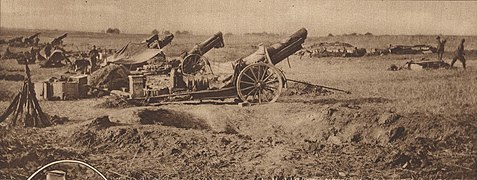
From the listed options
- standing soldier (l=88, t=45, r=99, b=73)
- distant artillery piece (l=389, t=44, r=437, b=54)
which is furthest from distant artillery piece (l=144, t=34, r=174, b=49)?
distant artillery piece (l=389, t=44, r=437, b=54)

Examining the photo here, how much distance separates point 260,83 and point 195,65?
60cm

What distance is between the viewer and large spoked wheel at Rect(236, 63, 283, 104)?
4.66 meters

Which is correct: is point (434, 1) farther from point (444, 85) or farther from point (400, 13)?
point (444, 85)

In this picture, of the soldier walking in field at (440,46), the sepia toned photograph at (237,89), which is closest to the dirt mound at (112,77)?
the sepia toned photograph at (237,89)

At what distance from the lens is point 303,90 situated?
4.61 meters

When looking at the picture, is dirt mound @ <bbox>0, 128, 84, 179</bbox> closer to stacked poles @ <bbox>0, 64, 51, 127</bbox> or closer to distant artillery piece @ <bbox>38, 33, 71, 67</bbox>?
stacked poles @ <bbox>0, 64, 51, 127</bbox>

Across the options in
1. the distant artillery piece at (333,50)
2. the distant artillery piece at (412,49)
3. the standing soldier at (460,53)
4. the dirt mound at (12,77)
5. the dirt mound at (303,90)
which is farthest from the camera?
the dirt mound at (12,77)

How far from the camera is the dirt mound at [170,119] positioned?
4742 mm

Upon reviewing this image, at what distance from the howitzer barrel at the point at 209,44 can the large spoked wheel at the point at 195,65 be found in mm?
47

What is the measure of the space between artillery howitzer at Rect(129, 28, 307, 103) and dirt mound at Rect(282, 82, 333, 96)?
6 cm

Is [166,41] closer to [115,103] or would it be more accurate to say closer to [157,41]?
[157,41]

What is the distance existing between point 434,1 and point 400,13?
0.26 metres

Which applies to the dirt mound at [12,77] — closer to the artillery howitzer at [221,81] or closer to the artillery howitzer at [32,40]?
the artillery howitzer at [32,40]


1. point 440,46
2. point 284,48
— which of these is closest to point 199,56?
point 284,48
